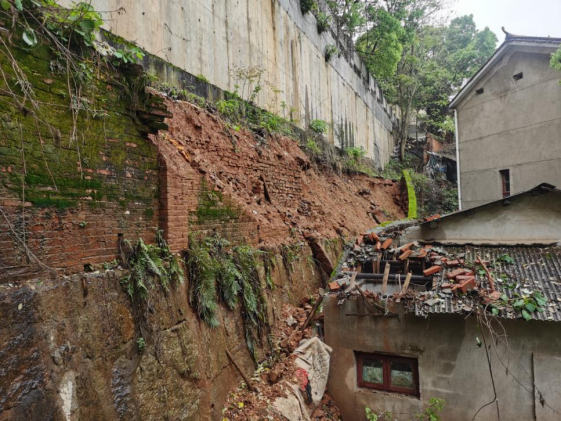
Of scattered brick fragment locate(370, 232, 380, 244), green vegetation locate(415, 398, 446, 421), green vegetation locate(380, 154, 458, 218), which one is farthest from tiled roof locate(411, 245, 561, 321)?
green vegetation locate(380, 154, 458, 218)

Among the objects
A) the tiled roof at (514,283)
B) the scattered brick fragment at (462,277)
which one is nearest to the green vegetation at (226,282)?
the tiled roof at (514,283)

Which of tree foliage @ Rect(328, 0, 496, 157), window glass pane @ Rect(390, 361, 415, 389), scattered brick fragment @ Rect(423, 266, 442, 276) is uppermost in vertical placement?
tree foliage @ Rect(328, 0, 496, 157)

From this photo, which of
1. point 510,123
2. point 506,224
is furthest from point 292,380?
point 510,123

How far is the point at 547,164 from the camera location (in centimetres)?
1154

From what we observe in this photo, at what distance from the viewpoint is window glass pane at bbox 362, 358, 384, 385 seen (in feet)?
24.2

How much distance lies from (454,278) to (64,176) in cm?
695

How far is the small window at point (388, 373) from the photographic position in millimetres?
7118

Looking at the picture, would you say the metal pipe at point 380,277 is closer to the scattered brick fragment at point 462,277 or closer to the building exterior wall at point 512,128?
the scattered brick fragment at point 462,277

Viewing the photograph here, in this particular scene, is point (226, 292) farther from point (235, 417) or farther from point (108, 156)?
point (108, 156)

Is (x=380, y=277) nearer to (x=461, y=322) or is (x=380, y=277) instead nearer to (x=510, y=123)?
(x=461, y=322)

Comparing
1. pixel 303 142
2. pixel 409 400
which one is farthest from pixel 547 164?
pixel 409 400

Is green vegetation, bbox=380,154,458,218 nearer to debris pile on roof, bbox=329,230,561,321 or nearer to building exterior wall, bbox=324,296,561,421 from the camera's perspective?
debris pile on roof, bbox=329,230,561,321

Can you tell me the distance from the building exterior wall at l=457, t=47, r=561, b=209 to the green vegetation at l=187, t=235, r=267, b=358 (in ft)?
34.9

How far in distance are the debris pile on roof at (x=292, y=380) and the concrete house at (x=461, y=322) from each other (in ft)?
1.54
